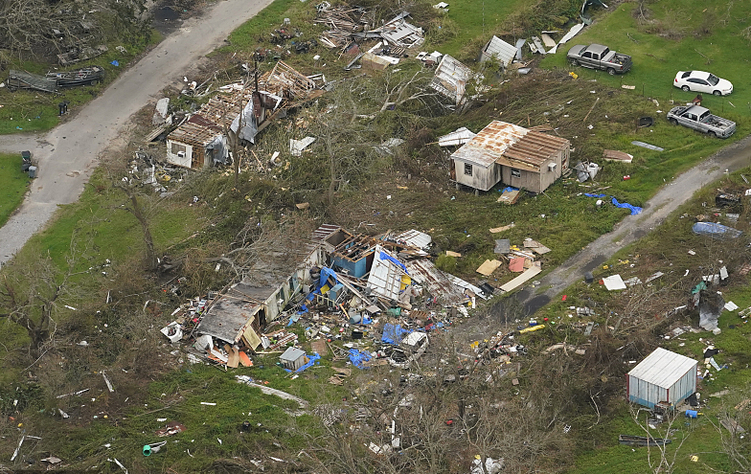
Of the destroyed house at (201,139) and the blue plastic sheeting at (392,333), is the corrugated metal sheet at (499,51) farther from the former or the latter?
the blue plastic sheeting at (392,333)

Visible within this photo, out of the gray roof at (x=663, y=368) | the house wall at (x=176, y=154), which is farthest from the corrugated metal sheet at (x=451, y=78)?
the gray roof at (x=663, y=368)

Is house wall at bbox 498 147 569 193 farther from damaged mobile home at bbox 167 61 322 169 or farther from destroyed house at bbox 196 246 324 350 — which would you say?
damaged mobile home at bbox 167 61 322 169

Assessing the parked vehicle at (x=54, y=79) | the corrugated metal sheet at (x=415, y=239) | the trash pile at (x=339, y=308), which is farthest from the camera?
the parked vehicle at (x=54, y=79)

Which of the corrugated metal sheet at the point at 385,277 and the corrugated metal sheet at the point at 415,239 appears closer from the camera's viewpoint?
the corrugated metal sheet at the point at 385,277

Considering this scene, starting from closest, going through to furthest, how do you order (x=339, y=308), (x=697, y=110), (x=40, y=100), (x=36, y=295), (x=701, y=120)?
(x=36, y=295), (x=339, y=308), (x=701, y=120), (x=697, y=110), (x=40, y=100)

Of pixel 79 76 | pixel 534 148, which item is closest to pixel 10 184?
pixel 79 76

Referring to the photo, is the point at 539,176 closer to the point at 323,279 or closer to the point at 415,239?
the point at 415,239
